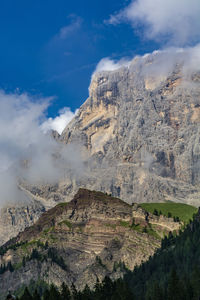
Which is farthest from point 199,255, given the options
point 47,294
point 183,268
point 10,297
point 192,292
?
point 10,297

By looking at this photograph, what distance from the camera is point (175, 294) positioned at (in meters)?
143

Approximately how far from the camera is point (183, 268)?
196 m

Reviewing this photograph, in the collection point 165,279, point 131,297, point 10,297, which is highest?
point 165,279

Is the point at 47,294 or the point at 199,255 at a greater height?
the point at 199,255

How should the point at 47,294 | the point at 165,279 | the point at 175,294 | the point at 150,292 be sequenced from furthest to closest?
1. the point at 165,279
2. the point at 150,292
3. the point at 47,294
4. the point at 175,294

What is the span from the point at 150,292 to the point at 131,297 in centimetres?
2043

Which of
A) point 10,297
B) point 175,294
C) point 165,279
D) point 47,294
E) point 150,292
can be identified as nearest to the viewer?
point 10,297

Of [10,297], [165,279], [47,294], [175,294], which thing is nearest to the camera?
[10,297]

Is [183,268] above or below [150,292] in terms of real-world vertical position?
above

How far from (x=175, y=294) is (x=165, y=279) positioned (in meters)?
48.5

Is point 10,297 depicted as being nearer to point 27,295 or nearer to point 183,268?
point 27,295

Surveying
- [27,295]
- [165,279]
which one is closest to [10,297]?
[27,295]

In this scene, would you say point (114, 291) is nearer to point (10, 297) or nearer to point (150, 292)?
point (150, 292)

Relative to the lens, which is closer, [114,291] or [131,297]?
Result: [131,297]
